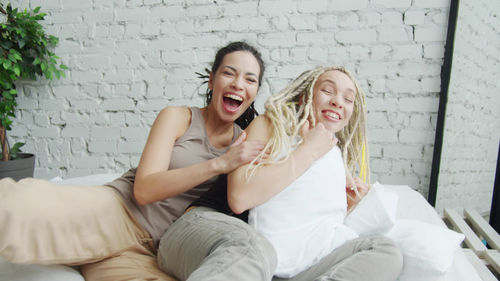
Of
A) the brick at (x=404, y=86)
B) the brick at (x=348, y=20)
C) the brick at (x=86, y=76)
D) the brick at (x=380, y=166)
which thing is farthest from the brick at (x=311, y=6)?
the brick at (x=86, y=76)

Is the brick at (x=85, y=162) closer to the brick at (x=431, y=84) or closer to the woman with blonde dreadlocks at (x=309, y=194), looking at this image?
the woman with blonde dreadlocks at (x=309, y=194)

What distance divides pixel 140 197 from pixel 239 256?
0.43 m

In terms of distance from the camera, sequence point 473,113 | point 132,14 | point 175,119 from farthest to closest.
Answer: point 132,14 → point 473,113 → point 175,119

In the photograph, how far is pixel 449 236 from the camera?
96 centimetres

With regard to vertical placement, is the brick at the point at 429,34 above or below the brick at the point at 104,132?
above

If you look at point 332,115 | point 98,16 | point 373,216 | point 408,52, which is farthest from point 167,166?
point 98,16

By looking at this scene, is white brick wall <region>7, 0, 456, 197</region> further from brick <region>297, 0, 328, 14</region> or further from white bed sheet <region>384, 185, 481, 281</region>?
white bed sheet <region>384, 185, 481, 281</region>

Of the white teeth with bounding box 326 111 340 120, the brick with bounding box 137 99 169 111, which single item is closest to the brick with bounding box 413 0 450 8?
the white teeth with bounding box 326 111 340 120

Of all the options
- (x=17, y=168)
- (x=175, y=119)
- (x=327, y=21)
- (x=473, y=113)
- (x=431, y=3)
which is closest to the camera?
(x=175, y=119)

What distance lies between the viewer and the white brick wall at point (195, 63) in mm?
1853

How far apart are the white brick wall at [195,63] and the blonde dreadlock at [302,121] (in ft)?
2.58

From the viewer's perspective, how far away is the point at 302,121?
3.26 feet

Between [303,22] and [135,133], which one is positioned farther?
[135,133]

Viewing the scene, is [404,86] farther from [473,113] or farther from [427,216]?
[427,216]
